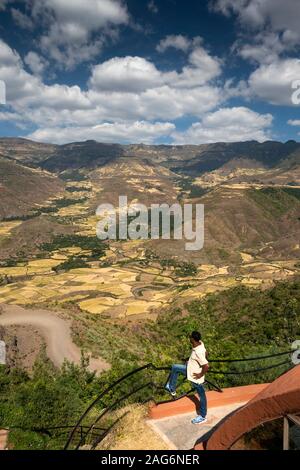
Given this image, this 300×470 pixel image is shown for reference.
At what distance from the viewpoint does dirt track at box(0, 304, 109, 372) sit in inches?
1647

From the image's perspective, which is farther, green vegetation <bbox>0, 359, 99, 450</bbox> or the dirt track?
the dirt track

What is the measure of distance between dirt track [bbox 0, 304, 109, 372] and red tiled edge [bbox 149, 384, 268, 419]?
25851 mm

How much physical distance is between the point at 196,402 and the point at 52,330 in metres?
38.0

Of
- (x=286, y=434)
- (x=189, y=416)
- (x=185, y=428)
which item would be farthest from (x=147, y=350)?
(x=286, y=434)

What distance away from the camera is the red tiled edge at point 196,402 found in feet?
43.6

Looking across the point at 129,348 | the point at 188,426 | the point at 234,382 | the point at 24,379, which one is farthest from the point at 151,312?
the point at 188,426

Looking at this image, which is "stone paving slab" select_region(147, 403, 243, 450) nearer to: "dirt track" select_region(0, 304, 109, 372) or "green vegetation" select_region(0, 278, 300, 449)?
"green vegetation" select_region(0, 278, 300, 449)

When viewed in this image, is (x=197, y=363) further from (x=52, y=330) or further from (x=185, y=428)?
(x=52, y=330)

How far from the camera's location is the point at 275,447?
872 cm

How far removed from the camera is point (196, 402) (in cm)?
1372

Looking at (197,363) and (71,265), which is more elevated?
(197,363)

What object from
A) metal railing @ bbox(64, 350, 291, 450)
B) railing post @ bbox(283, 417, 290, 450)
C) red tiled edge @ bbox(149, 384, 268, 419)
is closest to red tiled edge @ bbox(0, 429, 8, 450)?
metal railing @ bbox(64, 350, 291, 450)

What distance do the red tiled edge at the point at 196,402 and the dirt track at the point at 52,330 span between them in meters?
25.9
